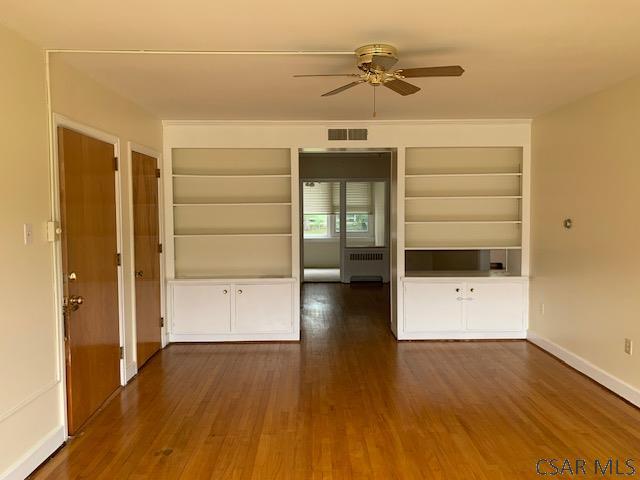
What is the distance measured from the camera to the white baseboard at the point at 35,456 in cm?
249

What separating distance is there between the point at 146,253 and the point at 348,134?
234 cm

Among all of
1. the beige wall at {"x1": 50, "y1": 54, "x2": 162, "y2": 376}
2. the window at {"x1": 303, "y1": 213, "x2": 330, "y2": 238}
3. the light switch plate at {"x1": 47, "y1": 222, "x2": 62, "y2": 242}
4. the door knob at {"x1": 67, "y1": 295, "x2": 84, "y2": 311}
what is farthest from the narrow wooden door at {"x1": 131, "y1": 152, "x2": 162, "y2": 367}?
the window at {"x1": 303, "y1": 213, "x2": 330, "y2": 238}

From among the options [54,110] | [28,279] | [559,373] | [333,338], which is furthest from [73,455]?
[559,373]

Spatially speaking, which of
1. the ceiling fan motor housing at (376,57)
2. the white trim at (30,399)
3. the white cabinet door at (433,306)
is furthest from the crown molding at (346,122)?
the white trim at (30,399)

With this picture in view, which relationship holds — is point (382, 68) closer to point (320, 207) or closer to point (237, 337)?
point (237, 337)

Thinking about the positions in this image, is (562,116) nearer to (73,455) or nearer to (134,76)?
(134,76)

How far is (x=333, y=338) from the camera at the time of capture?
5480 millimetres

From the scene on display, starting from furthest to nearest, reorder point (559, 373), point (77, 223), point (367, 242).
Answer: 1. point (367, 242)
2. point (559, 373)
3. point (77, 223)

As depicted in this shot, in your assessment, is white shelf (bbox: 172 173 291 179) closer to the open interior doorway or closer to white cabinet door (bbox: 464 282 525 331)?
white cabinet door (bbox: 464 282 525 331)

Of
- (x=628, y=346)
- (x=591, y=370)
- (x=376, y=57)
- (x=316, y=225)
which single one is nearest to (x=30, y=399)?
(x=376, y=57)

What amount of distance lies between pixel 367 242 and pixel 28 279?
7.58 meters

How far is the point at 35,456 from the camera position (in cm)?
268

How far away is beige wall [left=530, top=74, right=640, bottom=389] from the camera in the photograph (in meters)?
3.58

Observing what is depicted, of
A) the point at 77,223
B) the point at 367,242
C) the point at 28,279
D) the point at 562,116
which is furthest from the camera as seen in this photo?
the point at 367,242
